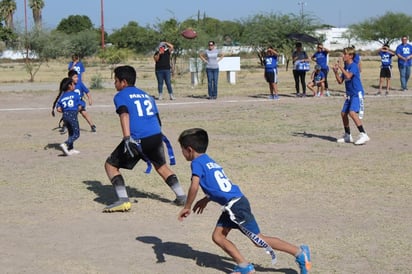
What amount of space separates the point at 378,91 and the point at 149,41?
2379 cm

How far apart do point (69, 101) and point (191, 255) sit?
6.40m

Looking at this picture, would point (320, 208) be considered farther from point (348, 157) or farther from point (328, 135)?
point (328, 135)

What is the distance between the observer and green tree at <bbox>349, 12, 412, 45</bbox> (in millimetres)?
86875

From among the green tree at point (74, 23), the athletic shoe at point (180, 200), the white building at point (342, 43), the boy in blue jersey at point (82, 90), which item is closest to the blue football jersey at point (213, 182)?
the athletic shoe at point (180, 200)

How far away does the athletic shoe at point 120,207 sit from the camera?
333 inches

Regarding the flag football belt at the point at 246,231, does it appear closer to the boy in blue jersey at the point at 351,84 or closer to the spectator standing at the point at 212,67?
the boy in blue jersey at the point at 351,84

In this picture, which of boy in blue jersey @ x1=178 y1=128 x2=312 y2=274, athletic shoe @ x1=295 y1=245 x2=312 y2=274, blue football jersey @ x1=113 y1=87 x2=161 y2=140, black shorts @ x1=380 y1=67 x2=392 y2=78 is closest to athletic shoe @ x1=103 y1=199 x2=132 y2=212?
blue football jersey @ x1=113 y1=87 x2=161 y2=140

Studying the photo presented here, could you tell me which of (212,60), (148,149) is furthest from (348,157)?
(212,60)

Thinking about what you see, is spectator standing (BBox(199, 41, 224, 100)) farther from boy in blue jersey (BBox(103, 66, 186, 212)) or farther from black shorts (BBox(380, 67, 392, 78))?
boy in blue jersey (BBox(103, 66, 186, 212))

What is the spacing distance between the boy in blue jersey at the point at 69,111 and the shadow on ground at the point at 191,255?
17.7 feet

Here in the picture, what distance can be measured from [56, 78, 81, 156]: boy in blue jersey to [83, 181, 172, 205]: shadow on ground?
7.63 feet

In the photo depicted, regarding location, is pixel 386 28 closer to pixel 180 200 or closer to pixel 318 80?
pixel 318 80

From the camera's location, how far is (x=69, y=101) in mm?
12523

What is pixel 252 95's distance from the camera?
81.6ft
